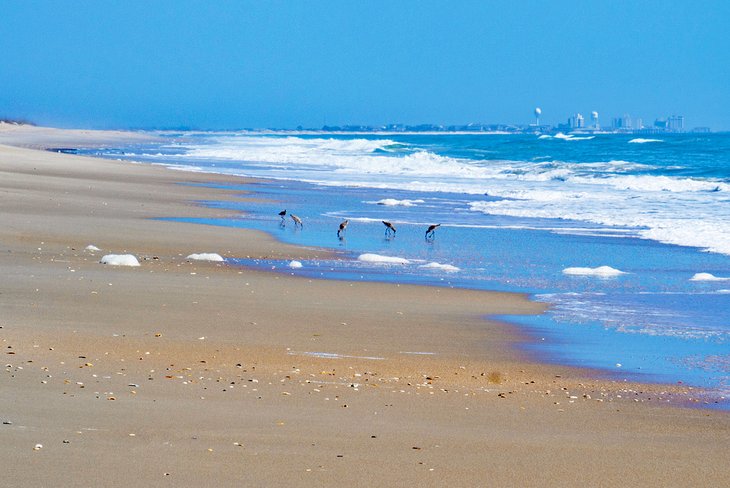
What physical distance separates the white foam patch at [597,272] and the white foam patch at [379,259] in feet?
6.92

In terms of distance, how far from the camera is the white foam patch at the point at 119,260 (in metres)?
11.2

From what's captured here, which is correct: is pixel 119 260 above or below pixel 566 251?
above

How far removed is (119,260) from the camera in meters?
11.3

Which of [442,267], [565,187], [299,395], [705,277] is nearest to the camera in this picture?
[299,395]

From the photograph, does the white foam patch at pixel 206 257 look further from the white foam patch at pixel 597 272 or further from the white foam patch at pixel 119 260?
the white foam patch at pixel 597 272

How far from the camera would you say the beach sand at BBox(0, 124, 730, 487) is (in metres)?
4.56

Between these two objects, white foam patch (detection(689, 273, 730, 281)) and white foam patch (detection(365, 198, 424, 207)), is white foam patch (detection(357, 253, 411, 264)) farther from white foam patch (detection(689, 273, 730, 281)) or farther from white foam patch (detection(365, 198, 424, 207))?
white foam patch (detection(365, 198, 424, 207))

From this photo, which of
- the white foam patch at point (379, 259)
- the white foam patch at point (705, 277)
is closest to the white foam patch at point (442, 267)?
the white foam patch at point (379, 259)

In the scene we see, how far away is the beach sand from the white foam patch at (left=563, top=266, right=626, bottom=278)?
2.14 meters

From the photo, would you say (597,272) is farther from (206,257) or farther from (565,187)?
(565,187)

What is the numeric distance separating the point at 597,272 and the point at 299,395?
7.27 meters

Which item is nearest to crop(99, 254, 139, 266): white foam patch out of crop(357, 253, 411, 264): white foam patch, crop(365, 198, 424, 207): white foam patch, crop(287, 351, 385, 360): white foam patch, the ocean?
the ocean

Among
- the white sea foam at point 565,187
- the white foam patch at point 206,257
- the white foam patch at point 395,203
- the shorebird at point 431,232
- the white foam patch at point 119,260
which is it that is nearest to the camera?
the white foam patch at point 119,260

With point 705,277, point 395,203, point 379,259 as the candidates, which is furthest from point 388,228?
point 395,203
